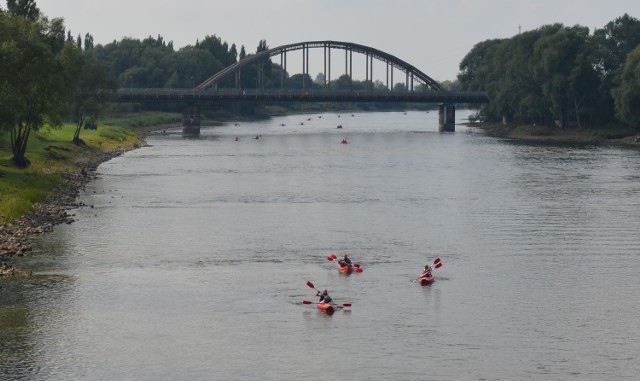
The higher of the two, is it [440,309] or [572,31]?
[572,31]

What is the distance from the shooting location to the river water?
138 feet

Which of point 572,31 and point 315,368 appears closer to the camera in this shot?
point 315,368

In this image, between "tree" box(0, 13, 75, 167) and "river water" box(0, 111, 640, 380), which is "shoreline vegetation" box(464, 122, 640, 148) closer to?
"river water" box(0, 111, 640, 380)

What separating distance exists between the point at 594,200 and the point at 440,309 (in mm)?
45321

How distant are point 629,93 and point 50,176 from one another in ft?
319

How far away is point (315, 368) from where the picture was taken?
4141 cm

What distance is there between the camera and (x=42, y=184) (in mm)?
89062

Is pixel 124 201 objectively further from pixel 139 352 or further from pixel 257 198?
pixel 139 352

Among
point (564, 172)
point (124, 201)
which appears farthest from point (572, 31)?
point (124, 201)

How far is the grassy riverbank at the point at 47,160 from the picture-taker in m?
78.2

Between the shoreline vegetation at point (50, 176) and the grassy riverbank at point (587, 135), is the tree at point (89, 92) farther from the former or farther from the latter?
the grassy riverbank at point (587, 135)

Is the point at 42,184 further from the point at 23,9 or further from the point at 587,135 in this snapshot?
the point at 587,135

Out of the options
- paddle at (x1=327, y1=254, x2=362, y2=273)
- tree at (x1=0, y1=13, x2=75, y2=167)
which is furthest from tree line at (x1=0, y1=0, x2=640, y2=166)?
paddle at (x1=327, y1=254, x2=362, y2=273)

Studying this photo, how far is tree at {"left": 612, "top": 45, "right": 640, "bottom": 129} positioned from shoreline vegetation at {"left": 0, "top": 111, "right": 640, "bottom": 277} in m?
5.01
